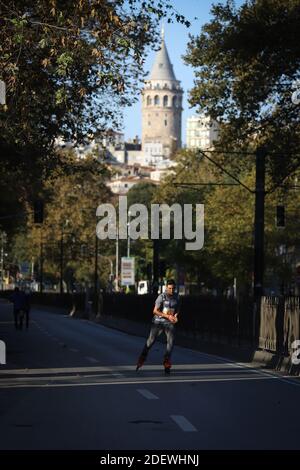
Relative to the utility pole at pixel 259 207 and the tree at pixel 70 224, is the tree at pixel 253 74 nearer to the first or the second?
the utility pole at pixel 259 207

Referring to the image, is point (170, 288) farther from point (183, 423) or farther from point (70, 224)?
point (70, 224)

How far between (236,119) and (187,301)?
7451 mm

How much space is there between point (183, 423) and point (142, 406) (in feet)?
7.44

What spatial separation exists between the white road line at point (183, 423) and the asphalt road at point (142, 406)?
0.01m

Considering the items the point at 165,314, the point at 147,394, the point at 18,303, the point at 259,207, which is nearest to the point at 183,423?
the point at 147,394

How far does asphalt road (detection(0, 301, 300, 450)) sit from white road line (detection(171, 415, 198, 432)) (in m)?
0.01

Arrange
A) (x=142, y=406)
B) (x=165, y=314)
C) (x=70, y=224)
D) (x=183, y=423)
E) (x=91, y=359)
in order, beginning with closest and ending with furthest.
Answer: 1. (x=183, y=423)
2. (x=142, y=406)
3. (x=165, y=314)
4. (x=91, y=359)
5. (x=70, y=224)

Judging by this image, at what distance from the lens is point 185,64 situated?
46.5 meters

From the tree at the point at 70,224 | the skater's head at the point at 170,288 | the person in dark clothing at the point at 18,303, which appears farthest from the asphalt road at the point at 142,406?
the tree at the point at 70,224

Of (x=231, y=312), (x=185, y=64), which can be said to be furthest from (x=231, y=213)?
(x=231, y=312)

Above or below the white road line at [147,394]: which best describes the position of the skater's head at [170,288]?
above

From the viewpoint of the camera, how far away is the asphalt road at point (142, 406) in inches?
524

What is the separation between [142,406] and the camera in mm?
17156

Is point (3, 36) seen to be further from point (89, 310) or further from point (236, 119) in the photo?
point (89, 310)
